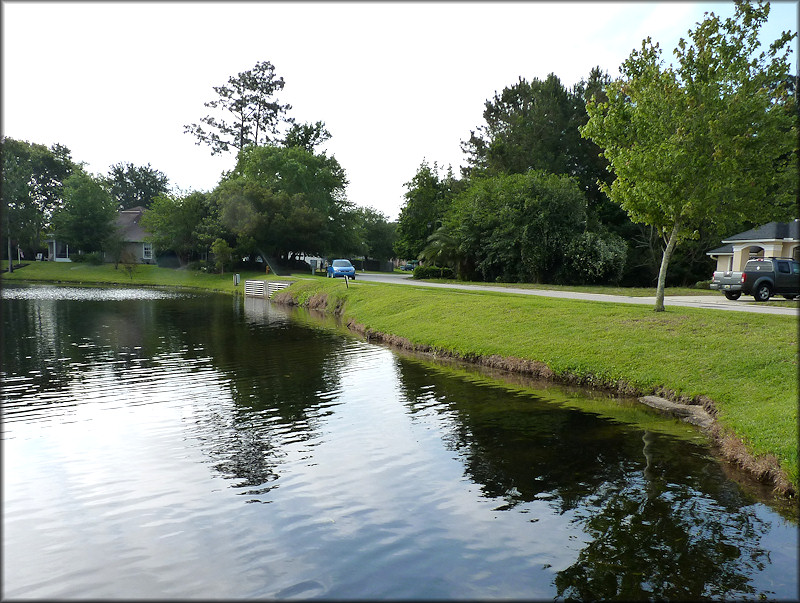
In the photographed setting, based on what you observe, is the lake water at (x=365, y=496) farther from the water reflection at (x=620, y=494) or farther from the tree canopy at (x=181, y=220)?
the tree canopy at (x=181, y=220)

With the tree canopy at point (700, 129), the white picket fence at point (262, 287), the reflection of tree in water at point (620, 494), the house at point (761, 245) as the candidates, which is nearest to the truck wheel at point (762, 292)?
the tree canopy at point (700, 129)

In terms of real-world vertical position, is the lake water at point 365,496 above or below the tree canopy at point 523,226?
below

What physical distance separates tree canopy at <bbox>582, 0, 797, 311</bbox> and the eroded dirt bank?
7267 millimetres

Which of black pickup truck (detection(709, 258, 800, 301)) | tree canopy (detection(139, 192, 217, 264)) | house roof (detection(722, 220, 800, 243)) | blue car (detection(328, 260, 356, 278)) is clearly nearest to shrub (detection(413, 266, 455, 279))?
blue car (detection(328, 260, 356, 278))

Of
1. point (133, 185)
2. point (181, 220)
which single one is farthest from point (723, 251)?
point (133, 185)

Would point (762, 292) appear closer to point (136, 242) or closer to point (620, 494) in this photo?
point (620, 494)

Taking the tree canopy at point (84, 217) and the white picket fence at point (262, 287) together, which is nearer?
the white picket fence at point (262, 287)

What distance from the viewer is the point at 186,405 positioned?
13977mm

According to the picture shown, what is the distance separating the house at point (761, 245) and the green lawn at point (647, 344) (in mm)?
24765

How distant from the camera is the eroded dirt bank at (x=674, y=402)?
10109 millimetres

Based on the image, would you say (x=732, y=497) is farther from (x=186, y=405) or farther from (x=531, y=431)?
(x=186, y=405)

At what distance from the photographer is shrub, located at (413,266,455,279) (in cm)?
5784

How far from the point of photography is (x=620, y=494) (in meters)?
9.22

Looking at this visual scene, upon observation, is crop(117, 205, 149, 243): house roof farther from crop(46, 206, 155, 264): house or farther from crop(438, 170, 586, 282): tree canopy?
crop(438, 170, 586, 282): tree canopy
